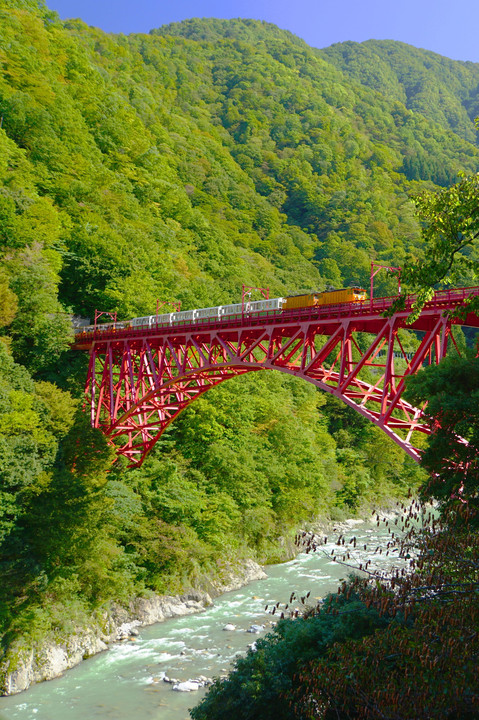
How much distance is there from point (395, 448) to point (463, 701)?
145ft

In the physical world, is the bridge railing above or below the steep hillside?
below

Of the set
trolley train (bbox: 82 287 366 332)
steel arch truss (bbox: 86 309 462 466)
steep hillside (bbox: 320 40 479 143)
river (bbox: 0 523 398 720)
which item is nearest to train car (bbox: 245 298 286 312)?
trolley train (bbox: 82 287 366 332)

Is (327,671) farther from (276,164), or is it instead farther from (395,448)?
(276,164)

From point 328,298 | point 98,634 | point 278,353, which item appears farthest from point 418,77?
point 98,634

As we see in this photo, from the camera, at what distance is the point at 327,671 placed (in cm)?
1091

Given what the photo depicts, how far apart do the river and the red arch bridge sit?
8.91 m

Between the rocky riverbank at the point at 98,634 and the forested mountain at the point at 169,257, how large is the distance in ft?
2.50

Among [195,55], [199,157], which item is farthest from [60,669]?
[195,55]

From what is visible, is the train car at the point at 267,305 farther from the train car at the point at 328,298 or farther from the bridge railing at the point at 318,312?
the train car at the point at 328,298

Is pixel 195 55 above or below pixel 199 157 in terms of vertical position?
above

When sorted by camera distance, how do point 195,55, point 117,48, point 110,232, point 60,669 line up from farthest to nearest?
point 195,55, point 117,48, point 110,232, point 60,669

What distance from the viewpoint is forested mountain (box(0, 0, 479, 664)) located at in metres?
24.3

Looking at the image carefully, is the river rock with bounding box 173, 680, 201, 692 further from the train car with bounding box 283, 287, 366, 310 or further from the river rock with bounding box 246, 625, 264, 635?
the train car with bounding box 283, 287, 366, 310

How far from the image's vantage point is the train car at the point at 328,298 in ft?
64.7
